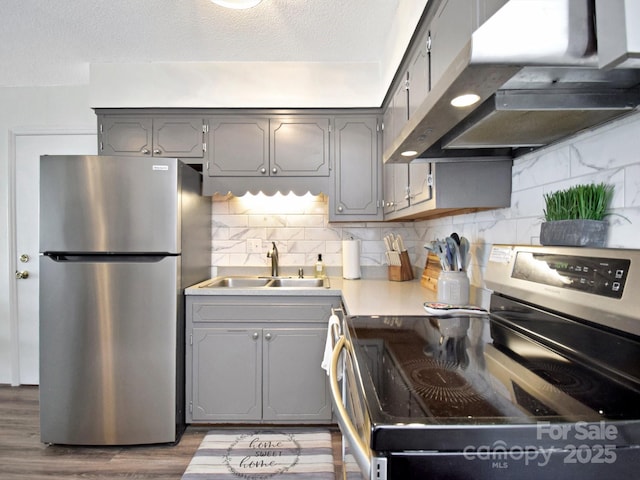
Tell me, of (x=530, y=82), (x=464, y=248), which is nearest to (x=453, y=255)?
(x=464, y=248)

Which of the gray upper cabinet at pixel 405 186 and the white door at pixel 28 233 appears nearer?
the gray upper cabinet at pixel 405 186

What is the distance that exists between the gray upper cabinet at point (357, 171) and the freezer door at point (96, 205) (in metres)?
1.25

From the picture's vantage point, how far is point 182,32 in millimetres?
2027

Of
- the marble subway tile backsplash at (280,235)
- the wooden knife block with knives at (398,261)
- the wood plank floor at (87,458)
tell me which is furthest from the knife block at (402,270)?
the wood plank floor at (87,458)

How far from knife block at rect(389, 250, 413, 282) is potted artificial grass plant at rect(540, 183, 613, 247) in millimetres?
1550

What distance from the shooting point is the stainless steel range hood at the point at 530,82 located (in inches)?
22.4

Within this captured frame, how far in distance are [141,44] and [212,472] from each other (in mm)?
2587

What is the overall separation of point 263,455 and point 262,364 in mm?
493

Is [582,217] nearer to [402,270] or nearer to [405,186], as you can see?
[405,186]

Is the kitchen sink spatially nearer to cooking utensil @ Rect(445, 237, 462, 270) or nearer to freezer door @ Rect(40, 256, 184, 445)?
freezer door @ Rect(40, 256, 184, 445)

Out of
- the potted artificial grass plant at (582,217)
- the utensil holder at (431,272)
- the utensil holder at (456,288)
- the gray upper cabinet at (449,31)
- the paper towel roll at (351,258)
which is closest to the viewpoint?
the potted artificial grass plant at (582,217)

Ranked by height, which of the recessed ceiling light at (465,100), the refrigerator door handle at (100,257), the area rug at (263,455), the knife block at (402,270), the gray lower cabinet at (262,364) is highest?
the recessed ceiling light at (465,100)

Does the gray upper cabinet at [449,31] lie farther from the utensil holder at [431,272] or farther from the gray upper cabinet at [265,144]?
the gray upper cabinet at [265,144]

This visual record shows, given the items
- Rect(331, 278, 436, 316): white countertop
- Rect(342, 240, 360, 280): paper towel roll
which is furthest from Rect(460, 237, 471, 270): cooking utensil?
Rect(342, 240, 360, 280): paper towel roll
